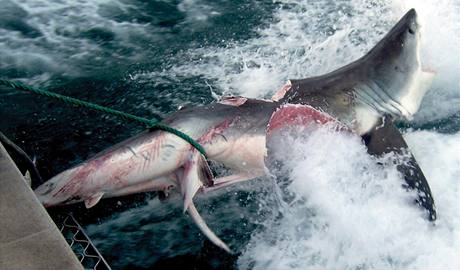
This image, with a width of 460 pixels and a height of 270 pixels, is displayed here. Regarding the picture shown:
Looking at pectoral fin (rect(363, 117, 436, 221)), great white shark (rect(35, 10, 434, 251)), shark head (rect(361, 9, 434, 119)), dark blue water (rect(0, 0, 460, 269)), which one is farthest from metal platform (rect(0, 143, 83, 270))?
shark head (rect(361, 9, 434, 119))

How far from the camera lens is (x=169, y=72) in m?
4.94

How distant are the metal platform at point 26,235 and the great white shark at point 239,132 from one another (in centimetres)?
27

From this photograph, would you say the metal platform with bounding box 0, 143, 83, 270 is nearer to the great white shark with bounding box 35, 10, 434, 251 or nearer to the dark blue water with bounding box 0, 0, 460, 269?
the great white shark with bounding box 35, 10, 434, 251

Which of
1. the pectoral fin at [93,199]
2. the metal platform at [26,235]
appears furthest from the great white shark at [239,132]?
the metal platform at [26,235]

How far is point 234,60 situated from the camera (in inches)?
201

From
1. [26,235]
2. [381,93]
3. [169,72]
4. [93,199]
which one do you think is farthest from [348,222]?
[169,72]

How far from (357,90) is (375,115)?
0.21m

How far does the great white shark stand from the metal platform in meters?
0.27

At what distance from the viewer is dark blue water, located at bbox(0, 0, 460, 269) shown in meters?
3.33

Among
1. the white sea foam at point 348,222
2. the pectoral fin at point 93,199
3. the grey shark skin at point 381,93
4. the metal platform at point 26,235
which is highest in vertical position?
the metal platform at point 26,235

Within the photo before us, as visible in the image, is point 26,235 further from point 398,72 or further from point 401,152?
point 398,72

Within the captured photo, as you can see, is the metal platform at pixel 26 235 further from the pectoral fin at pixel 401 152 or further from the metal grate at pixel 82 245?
the pectoral fin at pixel 401 152

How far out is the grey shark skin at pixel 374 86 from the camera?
11.6 ft

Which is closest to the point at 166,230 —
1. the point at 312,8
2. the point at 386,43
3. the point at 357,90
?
the point at 357,90
